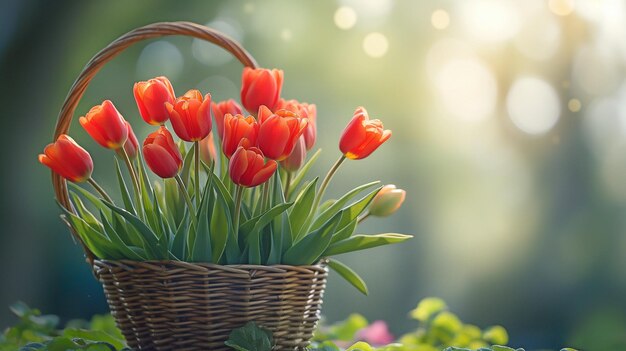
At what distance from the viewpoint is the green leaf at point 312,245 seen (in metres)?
1.02

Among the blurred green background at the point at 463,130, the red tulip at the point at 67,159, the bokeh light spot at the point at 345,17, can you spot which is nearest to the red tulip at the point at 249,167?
the red tulip at the point at 67,159

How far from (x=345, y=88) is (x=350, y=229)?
3.75m

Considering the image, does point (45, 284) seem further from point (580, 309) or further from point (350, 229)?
point (580, 309)

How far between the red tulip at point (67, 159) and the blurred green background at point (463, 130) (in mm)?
2476

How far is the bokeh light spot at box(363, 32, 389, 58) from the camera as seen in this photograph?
4770 millimetres

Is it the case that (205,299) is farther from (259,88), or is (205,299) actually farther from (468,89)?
(468,89)

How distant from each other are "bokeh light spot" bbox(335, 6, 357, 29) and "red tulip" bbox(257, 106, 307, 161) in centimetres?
370

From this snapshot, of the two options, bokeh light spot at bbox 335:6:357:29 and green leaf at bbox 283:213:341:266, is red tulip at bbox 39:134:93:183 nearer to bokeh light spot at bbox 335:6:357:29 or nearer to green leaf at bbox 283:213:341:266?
green leaf at bbox 283:213:341:266

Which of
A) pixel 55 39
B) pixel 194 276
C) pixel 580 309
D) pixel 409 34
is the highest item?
pixel 409 34

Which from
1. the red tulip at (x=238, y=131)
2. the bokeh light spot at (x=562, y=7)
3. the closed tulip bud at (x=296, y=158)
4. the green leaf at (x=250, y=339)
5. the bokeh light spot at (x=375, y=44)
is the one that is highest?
the bokeh light spot at (x=562, y=7)

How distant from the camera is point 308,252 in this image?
1.03m

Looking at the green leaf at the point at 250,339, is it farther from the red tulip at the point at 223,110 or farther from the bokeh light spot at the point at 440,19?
the bokeh light spot at the point at 440,19

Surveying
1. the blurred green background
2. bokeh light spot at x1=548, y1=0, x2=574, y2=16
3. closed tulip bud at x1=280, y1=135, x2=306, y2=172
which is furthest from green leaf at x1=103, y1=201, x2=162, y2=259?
bokeh light spot at x1=548, y1=0, x2=574, y2=16

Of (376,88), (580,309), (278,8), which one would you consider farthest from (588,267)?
(278,8)
